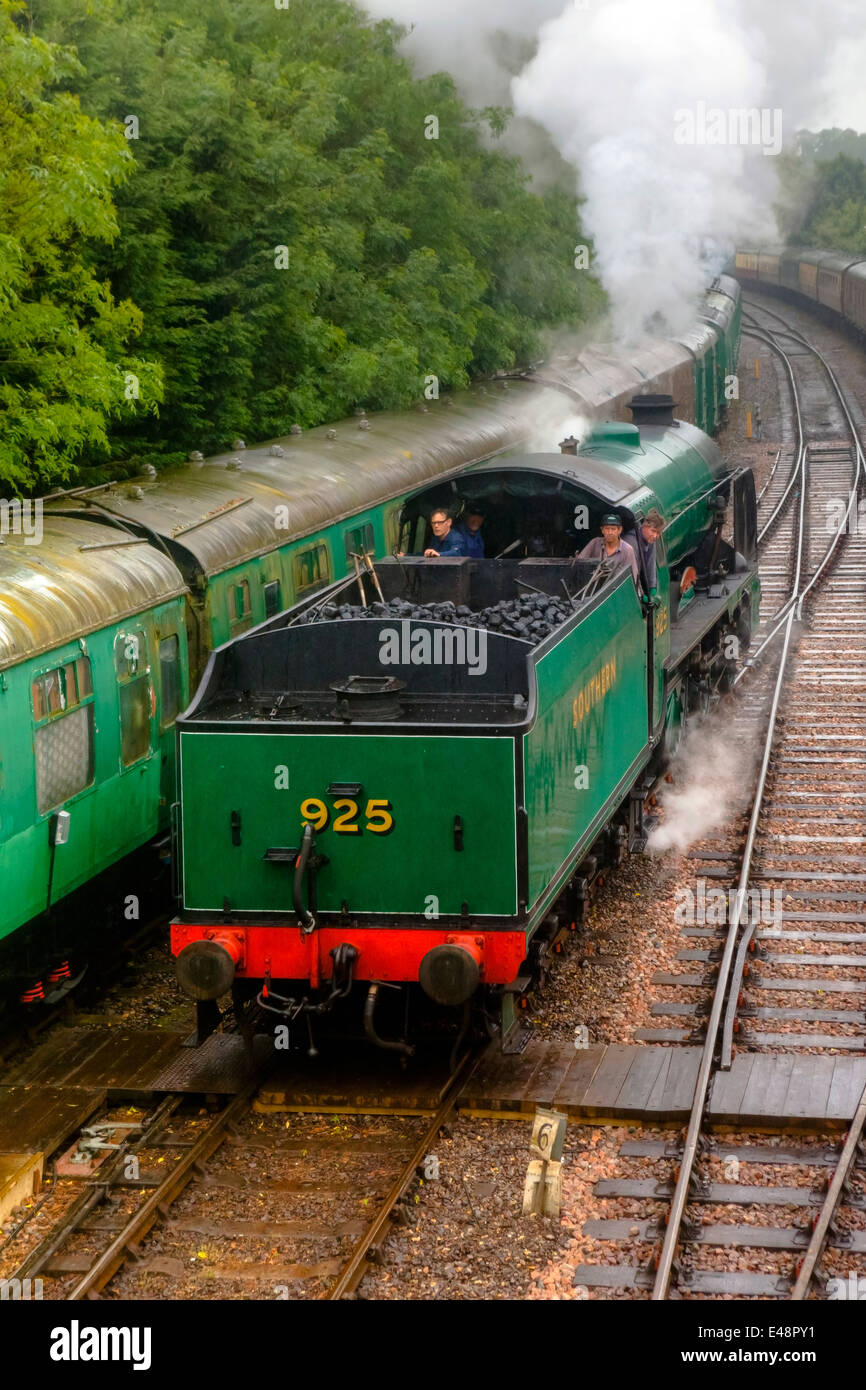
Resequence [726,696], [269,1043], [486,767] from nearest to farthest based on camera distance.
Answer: [486,767], [269,1043], [726,696]

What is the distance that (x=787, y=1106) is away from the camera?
26.9 feet

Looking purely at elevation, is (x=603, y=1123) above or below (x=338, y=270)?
below

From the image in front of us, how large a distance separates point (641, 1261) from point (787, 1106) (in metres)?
1.64

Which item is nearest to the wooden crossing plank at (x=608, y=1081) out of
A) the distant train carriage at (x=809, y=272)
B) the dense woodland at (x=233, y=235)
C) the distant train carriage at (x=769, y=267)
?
the dense woodland at (x=233, y=235)

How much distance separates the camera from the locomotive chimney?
16.8 m

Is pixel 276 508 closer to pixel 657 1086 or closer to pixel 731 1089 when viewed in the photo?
pixel 657 1086

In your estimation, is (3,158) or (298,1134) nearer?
(298,1134)

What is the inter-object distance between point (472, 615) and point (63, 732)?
2.45m

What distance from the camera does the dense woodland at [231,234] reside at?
42.5 feet

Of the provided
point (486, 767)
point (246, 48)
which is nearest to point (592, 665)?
point (486, 767)

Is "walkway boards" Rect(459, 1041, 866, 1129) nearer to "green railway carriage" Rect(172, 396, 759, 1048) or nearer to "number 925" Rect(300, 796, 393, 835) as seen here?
"green railway carriage" Rect(172, 396, 759, 1048)

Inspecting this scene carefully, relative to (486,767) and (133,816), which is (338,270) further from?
(486,767)

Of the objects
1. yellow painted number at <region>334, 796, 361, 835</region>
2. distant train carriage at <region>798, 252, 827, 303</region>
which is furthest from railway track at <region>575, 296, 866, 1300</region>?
distant train carriage at <region>798, 252, 827, 303</region>

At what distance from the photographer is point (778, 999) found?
9.70 meters
